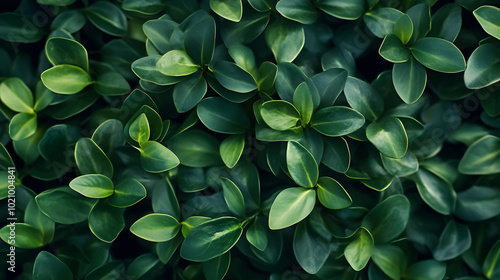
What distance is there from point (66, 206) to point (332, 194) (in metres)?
0.55

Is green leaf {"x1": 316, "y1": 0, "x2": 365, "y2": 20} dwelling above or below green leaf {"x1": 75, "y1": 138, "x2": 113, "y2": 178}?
above

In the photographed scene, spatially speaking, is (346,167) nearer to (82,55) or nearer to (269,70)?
(269,70)

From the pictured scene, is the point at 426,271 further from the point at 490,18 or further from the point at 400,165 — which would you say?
the point at 490,18

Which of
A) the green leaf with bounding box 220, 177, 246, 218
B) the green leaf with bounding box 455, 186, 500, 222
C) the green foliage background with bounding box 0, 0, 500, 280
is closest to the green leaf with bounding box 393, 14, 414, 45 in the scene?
the green foliage background with bounding box 0, 0, 500, 280

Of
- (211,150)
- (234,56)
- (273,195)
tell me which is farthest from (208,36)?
(273,195)

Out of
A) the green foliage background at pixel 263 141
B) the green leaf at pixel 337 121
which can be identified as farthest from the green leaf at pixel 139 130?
the green leaf at pixel 337 121

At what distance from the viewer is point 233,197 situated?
103 centimetres

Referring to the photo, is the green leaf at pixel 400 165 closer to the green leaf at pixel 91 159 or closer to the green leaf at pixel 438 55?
the green leaf at pixel 438 55

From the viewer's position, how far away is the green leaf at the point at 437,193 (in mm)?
1053

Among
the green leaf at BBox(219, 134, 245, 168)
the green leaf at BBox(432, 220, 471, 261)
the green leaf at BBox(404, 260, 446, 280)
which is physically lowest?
the green leaf at BBox(404, 260, 446, 280)

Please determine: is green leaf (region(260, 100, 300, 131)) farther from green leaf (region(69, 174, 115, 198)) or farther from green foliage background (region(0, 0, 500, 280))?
green leaf (region(69, 174, 115, 198))

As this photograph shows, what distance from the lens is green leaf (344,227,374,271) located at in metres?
0.99

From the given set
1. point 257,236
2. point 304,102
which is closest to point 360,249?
point 257,236

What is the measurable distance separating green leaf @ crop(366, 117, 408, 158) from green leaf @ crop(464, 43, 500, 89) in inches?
6.2
